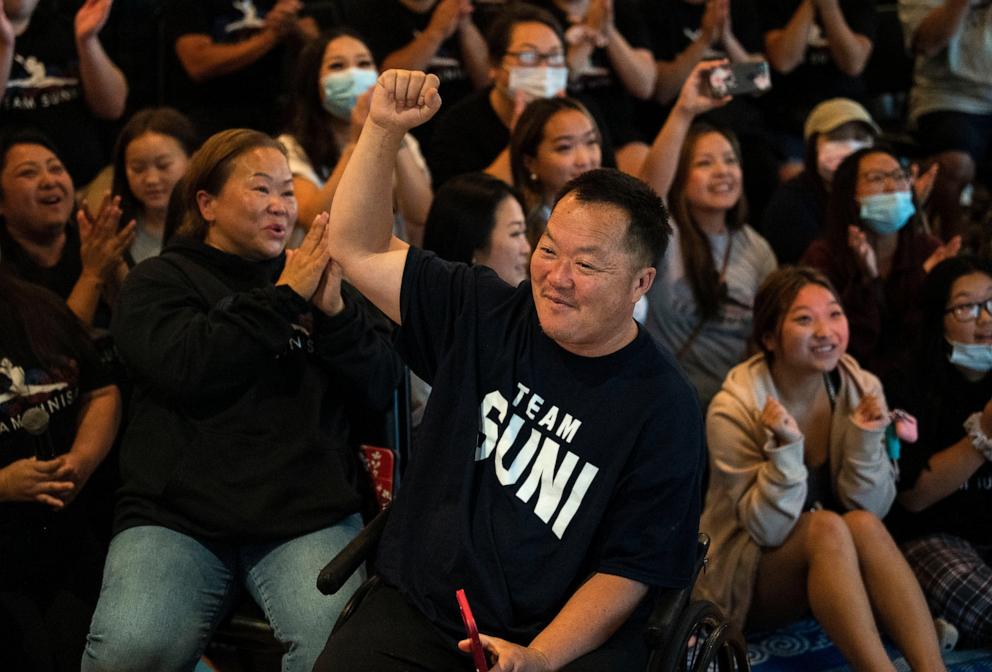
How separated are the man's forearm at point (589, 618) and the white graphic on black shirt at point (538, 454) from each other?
0.35 ft

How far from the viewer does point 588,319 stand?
2.03 meters

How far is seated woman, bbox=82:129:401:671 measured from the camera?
90.6 inches

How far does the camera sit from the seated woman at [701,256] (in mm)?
3531

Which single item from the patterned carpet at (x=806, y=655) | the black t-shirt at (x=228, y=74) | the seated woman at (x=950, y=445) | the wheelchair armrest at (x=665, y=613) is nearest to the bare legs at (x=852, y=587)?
the patterned carpet at (x=806, y=655)

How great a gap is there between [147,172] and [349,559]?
1.53 m

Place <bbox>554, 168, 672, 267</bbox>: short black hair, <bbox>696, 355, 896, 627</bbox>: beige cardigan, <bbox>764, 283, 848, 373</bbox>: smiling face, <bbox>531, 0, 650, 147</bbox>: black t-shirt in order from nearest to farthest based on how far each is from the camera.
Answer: <bbox>554, 168, 672, 267</bbox>: short black hair → <bbox>696, 355, 896, 627</bbox>: beige cardigan → <bbox>764, 283, 848, 373</bbox>: smiling face → <bbox>531, 0, 650, 147</bbox>: black t-shirt

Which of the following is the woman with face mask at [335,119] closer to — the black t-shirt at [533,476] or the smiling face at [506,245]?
the smiling face at [506,245]

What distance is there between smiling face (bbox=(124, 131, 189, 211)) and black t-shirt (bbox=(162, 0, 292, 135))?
867 millimetres

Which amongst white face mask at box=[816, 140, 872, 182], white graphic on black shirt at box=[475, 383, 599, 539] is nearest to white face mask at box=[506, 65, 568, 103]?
white face mask at box=[816, 140, 872, 182]

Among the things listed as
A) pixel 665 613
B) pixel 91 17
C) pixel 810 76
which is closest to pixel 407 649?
pixel 665 613

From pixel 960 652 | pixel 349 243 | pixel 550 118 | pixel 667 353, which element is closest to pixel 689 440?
pixel 667 353

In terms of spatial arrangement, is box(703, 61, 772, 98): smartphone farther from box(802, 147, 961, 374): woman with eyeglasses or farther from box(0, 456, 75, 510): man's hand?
box(0, 456, 75, 510): man's hand

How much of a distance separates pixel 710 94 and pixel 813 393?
96 cm

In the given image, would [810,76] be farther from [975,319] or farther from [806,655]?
[806,655]
